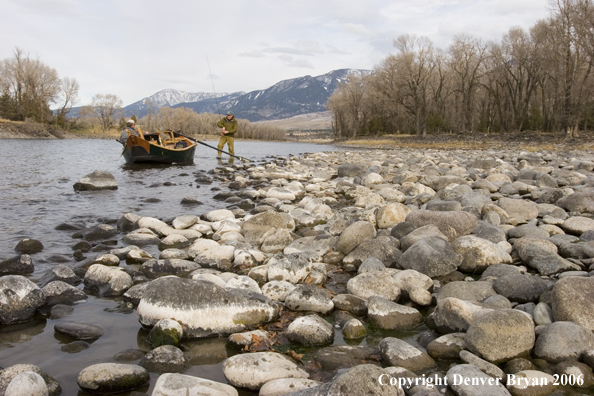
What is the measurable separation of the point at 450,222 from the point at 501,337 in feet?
9.72

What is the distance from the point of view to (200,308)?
342 cm

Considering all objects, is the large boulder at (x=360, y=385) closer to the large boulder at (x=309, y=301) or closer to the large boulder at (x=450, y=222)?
the large boulder at (x=309, y=301)

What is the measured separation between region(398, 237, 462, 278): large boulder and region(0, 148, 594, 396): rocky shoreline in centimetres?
2

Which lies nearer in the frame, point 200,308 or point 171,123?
point 200,308

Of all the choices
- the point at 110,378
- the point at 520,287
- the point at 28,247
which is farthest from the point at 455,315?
the point at 28,247

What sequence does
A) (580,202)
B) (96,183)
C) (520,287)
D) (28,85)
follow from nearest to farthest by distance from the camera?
(520,287) → (580,202) → (96,183) → (28,85)

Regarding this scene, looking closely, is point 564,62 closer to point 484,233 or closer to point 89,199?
point 484,233

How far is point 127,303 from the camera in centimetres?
397

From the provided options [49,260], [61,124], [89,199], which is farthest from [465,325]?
[61,124]

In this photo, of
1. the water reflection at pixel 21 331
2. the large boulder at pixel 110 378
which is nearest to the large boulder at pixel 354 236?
the large boulder at pixel 110 378

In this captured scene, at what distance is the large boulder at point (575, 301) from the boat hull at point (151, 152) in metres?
17.8

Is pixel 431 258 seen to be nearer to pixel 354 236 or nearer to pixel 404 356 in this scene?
pixel 354 236

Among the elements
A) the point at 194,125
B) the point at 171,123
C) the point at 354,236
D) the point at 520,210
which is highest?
the point at 171,123

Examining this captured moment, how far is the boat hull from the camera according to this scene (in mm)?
18062
